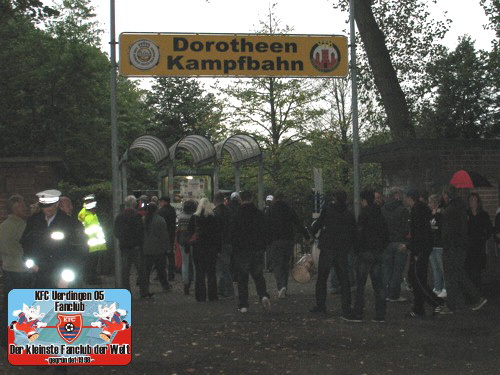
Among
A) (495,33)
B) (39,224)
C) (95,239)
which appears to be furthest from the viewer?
(495,33)

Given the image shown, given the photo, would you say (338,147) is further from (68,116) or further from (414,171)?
(414,171)

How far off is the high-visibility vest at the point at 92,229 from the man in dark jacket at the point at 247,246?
3.68 m

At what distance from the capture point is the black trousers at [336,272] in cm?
1093

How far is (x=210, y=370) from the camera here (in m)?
7.86

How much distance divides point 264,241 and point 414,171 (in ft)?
15.1

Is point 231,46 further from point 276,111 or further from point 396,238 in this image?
point 276,111

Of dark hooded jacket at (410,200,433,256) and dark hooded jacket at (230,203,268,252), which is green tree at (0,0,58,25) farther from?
dark hooded jacket at (410,200,433,256)

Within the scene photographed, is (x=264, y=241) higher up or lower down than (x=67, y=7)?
lower down

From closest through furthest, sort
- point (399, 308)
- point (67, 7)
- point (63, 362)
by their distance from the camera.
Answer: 1. point (63, 362)
2. point (399, 308)
3. point (67, 7)

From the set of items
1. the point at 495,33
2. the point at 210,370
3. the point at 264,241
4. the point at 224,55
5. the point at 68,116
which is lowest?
the point at 210,370

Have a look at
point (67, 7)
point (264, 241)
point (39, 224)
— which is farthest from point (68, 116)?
point (39, 224)

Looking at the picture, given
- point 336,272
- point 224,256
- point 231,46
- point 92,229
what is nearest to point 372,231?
point 336,272

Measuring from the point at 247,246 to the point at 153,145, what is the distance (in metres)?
8.43

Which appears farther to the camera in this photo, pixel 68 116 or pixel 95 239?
pixel 68 116
